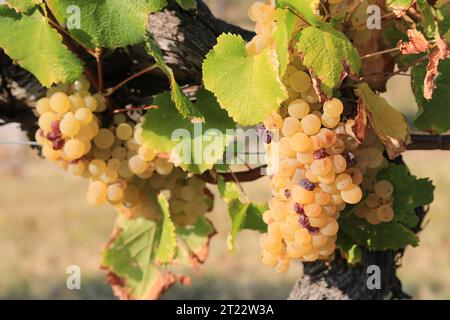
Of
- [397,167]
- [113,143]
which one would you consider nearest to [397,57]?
[397,167]

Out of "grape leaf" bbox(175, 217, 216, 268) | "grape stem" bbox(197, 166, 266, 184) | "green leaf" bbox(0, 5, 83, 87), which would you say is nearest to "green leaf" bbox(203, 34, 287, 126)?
"green leaf" bbox(0, 5, 83, 87)

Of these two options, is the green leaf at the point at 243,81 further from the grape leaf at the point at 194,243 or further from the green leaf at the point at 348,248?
the grape leaf at the point at 194,243

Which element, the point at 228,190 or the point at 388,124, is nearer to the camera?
the point at 388,124

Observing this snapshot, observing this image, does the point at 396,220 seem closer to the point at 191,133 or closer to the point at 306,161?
the point at 306,161

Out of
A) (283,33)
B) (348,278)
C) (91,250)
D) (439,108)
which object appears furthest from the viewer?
(91,250)

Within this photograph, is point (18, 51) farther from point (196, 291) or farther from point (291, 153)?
point (196, 291)

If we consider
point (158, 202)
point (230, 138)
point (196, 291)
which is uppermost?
point (230, 138)

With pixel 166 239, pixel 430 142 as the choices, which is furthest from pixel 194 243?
pixel 430 142

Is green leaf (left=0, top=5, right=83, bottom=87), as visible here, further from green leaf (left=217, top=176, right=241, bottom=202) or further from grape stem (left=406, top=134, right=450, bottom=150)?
grape stem (left=406, top=134, right=450, bottom=150)
